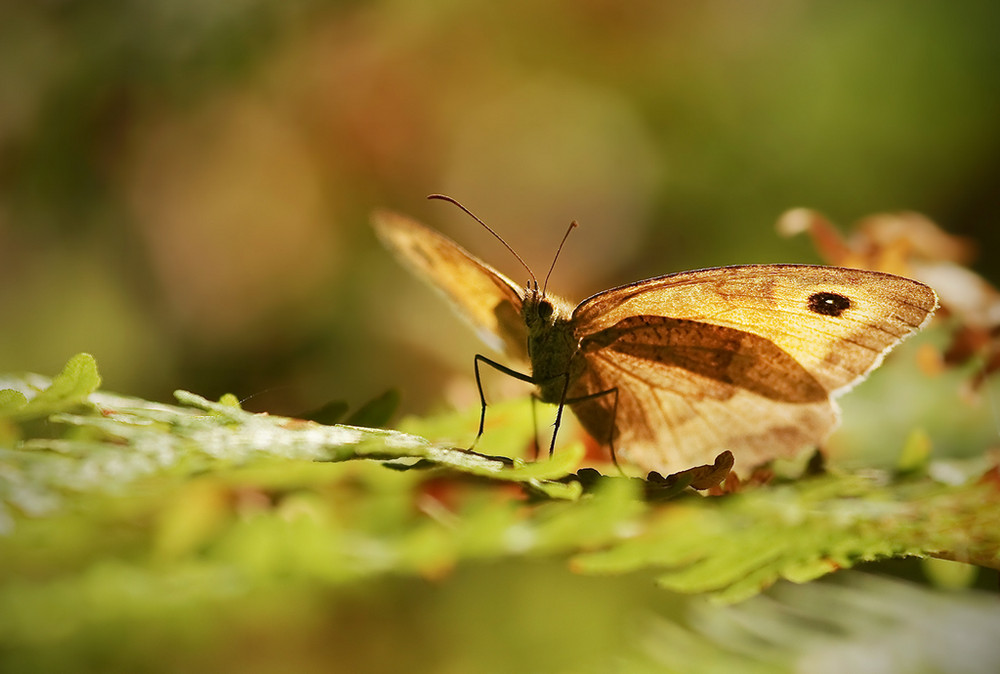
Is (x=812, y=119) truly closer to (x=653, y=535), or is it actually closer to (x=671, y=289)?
(x=671, y=289)

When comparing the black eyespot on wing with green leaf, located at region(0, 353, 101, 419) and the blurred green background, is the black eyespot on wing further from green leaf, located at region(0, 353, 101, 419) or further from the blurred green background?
the blurred green background

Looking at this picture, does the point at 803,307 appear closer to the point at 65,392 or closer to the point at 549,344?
the point at 549,344

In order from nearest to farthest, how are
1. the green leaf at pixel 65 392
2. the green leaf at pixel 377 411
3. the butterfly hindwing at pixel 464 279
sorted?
the green leaf at pixel 65 392, the green leaf at pixel 377 411, the butterfly hindwing at pixel 464 279

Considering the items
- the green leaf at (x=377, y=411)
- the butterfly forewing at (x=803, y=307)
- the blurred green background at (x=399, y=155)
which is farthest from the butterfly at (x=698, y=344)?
the blurred green background at (x=399, y=155)

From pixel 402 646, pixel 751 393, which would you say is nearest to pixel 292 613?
pixel 402 646

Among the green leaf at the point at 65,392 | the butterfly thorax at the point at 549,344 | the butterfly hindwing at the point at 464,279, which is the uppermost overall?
the butterfly hindwing at the point at 464,279

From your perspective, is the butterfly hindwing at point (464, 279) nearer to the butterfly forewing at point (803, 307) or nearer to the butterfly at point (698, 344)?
the butterfly at point (698, 344)
